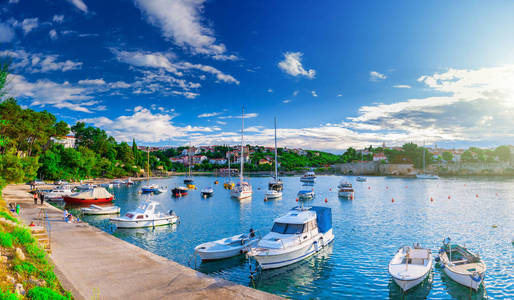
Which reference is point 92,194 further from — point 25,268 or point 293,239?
point 25,268

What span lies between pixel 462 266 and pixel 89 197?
146ft

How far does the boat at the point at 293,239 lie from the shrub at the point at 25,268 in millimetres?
9139

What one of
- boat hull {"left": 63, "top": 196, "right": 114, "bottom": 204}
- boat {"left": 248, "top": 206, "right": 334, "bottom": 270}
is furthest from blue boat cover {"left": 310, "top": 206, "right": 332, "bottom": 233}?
boat hull {"left": 63, "top": 196, "right": 114, "bottom": 204}

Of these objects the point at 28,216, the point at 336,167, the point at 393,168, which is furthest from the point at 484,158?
the point at 28,216

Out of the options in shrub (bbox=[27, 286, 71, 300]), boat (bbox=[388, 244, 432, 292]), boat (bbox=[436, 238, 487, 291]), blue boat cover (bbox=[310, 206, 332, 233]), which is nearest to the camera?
shrub (bbox=[27, 286, 71, 300])

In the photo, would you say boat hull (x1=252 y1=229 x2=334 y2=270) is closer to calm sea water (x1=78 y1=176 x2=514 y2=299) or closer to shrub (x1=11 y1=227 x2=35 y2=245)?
calm sea water (x1=78 y1=176 x2=514 y2=299)

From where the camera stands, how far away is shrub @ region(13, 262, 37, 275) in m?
9.61

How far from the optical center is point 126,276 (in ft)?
41.1

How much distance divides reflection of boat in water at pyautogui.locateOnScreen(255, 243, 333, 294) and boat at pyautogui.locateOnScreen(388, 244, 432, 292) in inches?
164

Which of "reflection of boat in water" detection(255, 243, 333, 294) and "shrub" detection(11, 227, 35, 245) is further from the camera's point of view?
"reflection of boat in water" detection(255, 243, 333, 294)

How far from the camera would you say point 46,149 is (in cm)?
7231

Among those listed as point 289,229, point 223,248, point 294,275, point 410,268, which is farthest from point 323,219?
point 223,248

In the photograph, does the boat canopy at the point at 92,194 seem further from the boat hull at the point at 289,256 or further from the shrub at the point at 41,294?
the shrub at the point at 41,294

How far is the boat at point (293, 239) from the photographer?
53.3 ft
